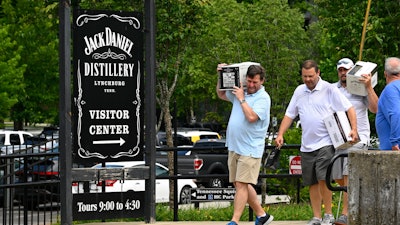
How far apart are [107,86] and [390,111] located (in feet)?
11.6

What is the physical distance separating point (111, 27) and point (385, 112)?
11.7 feet

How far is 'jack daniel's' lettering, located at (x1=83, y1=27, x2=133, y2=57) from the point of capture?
11266 mm

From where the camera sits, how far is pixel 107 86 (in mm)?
11414

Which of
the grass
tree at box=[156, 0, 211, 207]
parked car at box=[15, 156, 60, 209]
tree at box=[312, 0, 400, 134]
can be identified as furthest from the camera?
tree at box=[312, 0, 400, 134]

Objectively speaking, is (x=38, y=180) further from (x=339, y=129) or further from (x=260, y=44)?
(x=260, y=44)

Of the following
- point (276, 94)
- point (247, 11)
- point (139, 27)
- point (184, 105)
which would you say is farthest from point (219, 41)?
point (139, 27)

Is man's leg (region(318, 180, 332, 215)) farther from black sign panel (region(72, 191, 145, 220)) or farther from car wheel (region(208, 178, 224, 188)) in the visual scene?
car wheel (region(208, 178, 224, 188))

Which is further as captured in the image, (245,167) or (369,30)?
(369,30)

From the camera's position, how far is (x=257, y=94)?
1077cm

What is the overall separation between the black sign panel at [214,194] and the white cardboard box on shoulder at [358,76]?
3532 millimetres

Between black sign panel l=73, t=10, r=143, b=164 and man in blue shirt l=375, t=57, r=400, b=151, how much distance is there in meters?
3.20

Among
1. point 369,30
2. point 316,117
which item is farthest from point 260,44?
point 316,117

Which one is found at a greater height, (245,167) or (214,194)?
(245,167)

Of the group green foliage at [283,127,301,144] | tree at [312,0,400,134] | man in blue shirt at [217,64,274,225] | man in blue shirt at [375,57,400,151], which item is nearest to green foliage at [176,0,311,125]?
tree at [312,0,400,134]
